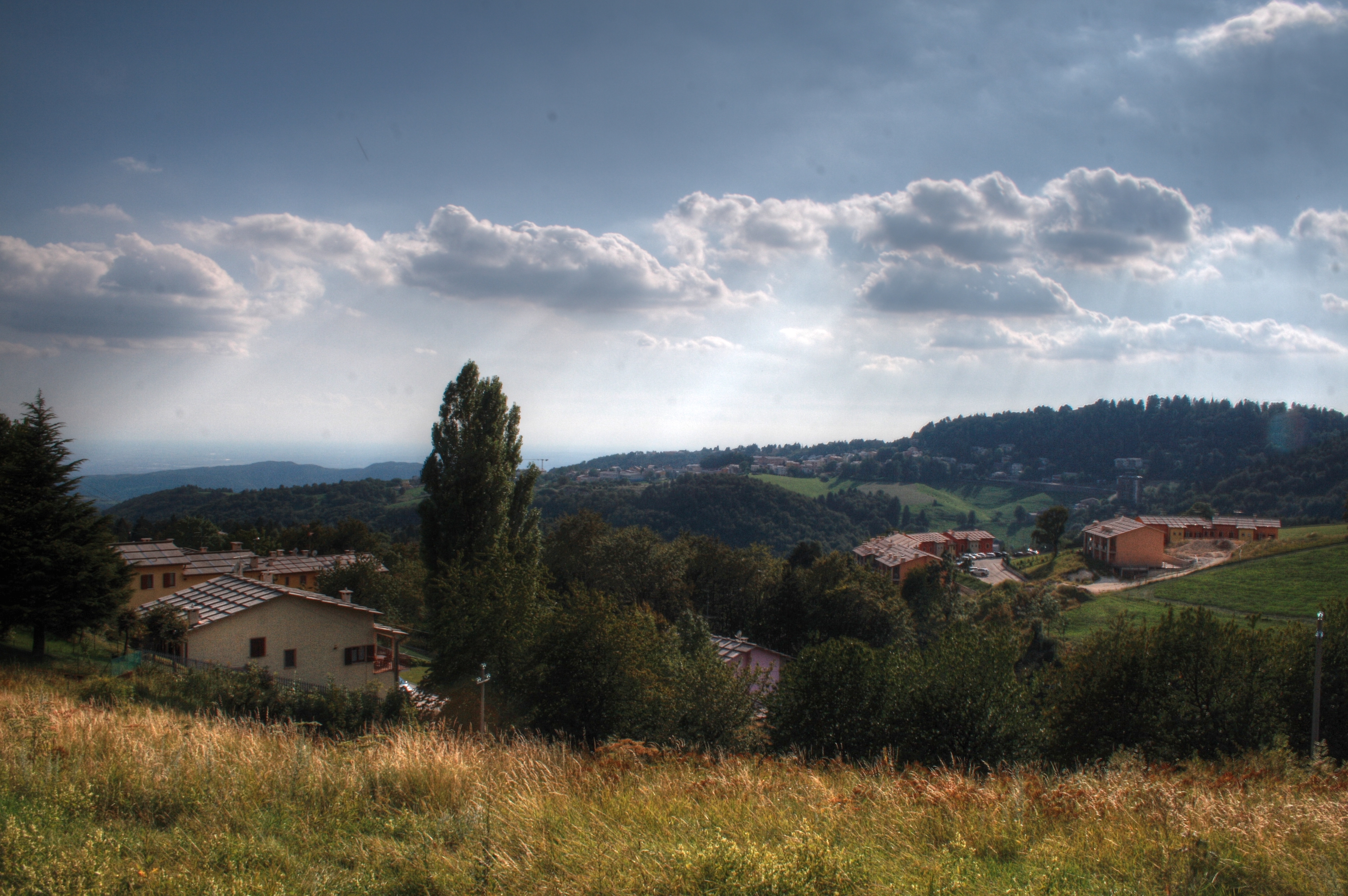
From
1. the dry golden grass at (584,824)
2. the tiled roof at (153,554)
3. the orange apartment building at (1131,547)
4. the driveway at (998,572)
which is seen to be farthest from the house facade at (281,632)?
the orange apartment building at (1131,547)

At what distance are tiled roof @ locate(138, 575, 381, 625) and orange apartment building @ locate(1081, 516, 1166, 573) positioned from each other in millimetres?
54944

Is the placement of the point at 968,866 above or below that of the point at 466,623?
above

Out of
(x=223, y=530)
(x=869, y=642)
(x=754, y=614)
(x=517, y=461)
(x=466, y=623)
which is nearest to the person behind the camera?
(x=466, y=623)

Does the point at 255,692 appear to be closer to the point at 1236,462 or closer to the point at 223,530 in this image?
the point at 223,530

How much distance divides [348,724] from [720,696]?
26.0ft

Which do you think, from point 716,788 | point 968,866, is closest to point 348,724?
point 716,788

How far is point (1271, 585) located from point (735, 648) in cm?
2991

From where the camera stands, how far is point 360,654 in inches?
857

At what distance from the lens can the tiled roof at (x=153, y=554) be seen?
105 ft

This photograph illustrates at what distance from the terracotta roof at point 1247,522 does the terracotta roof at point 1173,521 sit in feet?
3.97

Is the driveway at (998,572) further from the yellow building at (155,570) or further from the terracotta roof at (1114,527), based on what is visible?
the yellow building at (155,570)

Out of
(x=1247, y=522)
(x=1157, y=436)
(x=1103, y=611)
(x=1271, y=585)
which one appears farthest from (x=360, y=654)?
(x=1157, y=436)

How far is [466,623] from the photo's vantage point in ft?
55.8

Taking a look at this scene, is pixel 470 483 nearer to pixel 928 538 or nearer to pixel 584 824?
pixel 584 824
